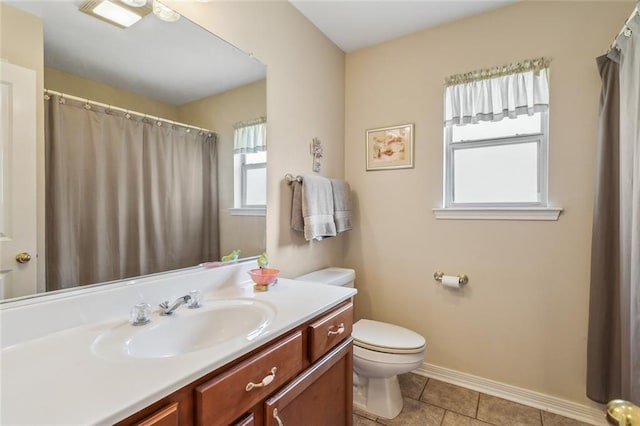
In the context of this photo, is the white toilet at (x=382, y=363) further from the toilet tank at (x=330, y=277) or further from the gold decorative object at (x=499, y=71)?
the gold decorative object at (x=499, y=71)

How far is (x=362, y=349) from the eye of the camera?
1.68 m

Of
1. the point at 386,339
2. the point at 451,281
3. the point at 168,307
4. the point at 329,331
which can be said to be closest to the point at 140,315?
the point at 168,307

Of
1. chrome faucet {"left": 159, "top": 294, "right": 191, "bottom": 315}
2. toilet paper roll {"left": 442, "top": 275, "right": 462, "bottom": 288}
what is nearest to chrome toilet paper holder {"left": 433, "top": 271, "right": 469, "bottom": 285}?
toilet paper roll {"left": 442, "top": 275, "right": 462, "bottom": 288}

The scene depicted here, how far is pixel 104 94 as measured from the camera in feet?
3.33

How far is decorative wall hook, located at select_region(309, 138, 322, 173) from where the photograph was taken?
203 centimetres

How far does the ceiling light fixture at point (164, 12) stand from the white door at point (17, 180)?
1.72ft

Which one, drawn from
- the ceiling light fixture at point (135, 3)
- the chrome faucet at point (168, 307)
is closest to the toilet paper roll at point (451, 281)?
the chrome faucet at point (168, 307)

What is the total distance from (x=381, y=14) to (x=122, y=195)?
1.87m

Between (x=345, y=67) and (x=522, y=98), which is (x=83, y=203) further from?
(x=522, y=98)

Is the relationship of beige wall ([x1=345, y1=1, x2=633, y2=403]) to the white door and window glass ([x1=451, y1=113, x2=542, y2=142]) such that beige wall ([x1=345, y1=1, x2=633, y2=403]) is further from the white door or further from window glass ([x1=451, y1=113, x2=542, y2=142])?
the white door

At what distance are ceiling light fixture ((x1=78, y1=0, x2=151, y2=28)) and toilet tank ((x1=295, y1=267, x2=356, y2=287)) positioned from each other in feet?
4.90

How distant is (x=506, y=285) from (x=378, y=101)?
5.11 feet

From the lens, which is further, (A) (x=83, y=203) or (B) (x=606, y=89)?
(B) (x=606, y=89)

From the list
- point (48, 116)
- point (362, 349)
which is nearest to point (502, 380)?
point (362, 349)
